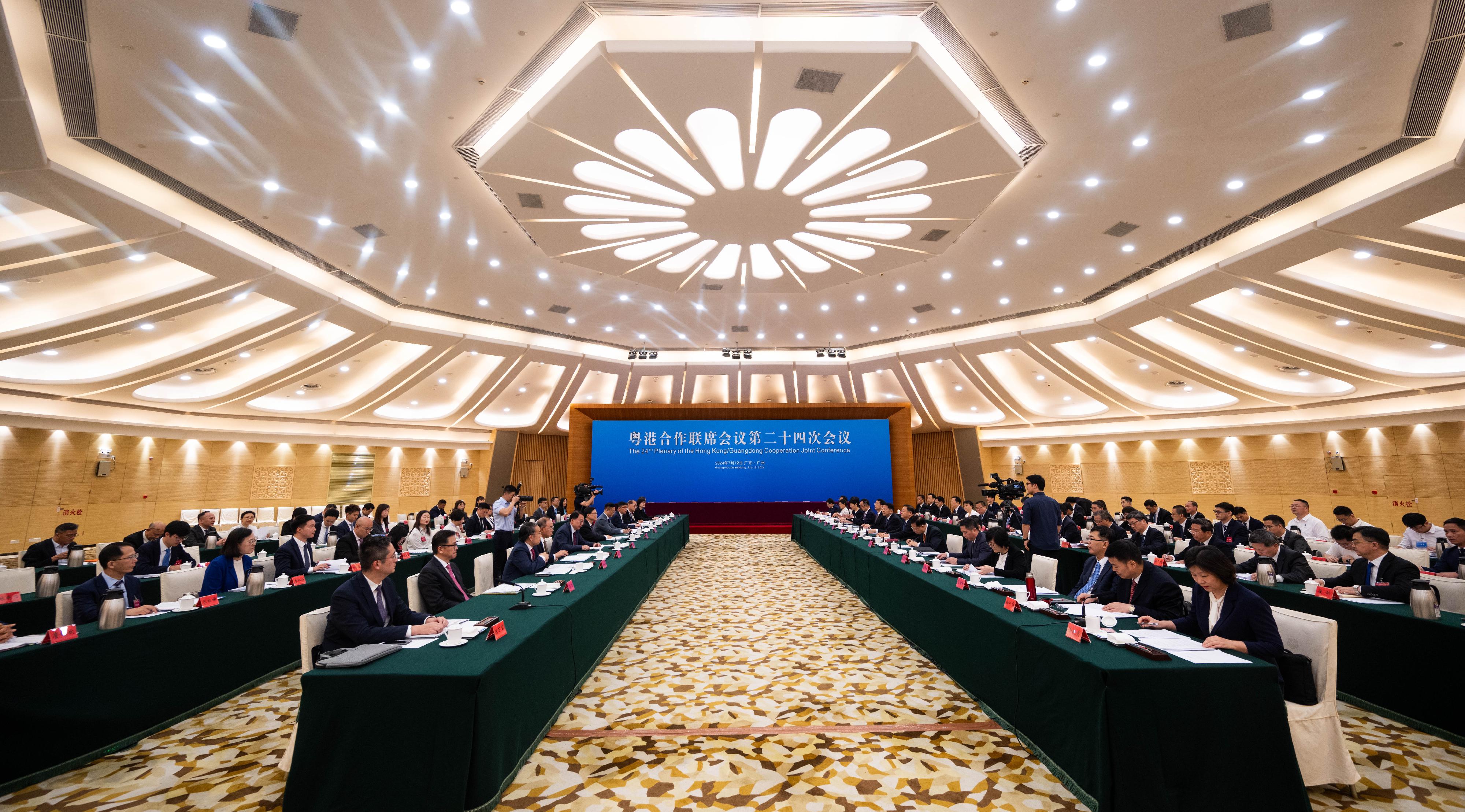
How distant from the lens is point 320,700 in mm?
2199

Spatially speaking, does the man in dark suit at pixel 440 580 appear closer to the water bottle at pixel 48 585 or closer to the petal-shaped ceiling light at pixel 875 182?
the water bottle at pixel 48 585

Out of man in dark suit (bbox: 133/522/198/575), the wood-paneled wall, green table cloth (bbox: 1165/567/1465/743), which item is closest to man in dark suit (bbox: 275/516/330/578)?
man in dark suit (bbox: 133/522/198/575)

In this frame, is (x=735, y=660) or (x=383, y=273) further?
(x=383, y=273)

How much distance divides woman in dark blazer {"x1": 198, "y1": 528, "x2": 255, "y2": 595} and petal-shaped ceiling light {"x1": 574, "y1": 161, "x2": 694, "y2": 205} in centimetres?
431

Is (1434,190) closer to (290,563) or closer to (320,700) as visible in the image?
(320,700)

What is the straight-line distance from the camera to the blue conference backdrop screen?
16578 millimetres

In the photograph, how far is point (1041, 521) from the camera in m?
6.23

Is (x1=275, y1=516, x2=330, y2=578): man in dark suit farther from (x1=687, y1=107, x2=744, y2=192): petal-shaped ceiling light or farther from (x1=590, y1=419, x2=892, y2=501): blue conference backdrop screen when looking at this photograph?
(x1=590, y1=419, x2=892, y2=501): blue conference backdrop screen

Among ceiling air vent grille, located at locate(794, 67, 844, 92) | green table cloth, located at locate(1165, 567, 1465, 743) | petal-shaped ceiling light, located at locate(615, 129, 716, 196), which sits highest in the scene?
petal-shaped ceiling light, located at locate(615, 129, 716, 196)

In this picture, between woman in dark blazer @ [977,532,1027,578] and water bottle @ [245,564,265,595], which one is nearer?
water bottle @ [245,564,265,595]

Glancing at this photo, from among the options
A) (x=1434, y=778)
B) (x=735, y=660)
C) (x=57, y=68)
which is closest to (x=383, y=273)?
(x=57, y=68)

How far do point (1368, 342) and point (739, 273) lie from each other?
36.9 feet

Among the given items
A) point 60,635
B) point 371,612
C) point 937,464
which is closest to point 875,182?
point 371,612

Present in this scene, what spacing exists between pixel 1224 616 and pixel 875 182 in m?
4.93
